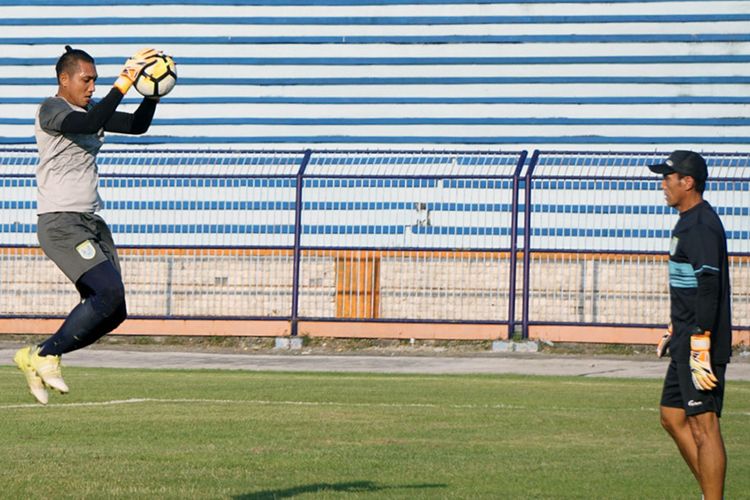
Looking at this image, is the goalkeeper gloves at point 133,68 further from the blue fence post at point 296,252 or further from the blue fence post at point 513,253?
the blue fence post at point 296,252

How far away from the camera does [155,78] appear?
7.08m

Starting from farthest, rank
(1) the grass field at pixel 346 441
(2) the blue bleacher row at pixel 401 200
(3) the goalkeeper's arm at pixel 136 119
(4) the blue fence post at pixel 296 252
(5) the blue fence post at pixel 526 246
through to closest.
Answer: (4) the blue fence post at pixel 296 252
(2) the blue bleacher row at pixel 401 200
(5) the blue fence post at pixel 526 246
(1) the grass field at pixel 346 441
(3) the goalkeeper's arm at pixel 136 119

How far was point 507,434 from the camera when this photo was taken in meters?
10.0

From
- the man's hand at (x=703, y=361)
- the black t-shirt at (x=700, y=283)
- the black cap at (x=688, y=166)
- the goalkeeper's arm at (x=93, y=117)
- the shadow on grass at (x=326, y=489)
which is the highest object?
the goalkeeper's arm at (x=93, y=117)

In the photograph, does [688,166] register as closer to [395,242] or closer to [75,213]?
Answer: [75,213]

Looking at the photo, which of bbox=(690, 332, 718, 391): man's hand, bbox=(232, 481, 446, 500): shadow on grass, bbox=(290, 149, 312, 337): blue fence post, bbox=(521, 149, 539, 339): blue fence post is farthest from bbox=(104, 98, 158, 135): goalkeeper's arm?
bbox=(290, 149, 312, 337): blue fence post

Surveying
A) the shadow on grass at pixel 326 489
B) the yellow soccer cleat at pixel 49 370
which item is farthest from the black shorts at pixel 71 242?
the shadow on grass at pixel 326 489

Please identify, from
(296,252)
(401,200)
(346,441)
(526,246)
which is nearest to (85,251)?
(346,441)

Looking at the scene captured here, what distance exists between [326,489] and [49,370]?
1614 millimetres

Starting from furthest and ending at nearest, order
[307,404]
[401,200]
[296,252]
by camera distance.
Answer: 1. [401,200]
2. [296,252]
3. [307,404]

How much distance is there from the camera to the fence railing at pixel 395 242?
19.6 meters

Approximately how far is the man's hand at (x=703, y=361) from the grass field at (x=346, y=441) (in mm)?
896

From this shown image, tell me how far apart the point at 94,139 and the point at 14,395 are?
6.03m

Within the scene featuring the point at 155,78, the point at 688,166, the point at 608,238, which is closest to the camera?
the point at 155,78
